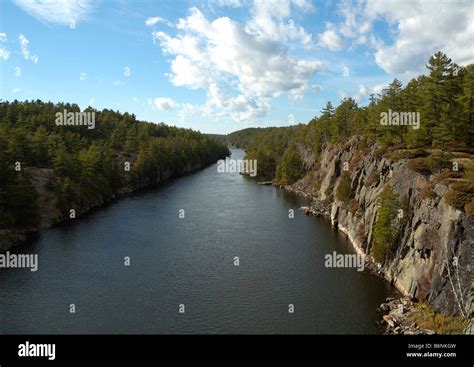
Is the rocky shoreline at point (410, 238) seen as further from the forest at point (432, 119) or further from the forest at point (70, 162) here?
the forest at point (70, 162)

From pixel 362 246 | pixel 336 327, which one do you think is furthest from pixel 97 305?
pixel 362 246

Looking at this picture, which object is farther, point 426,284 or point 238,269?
point 238,269

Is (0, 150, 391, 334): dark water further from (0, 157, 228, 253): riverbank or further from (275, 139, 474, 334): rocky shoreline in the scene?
(0, 157, 228, 253): riverbank

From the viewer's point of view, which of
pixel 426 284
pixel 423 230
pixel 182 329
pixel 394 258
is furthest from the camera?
pixel 394 258

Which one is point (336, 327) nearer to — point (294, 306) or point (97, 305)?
point (294, 306)

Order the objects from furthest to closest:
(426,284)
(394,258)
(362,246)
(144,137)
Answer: (144,137) → (362,246) → (394,258) → (426,284)
